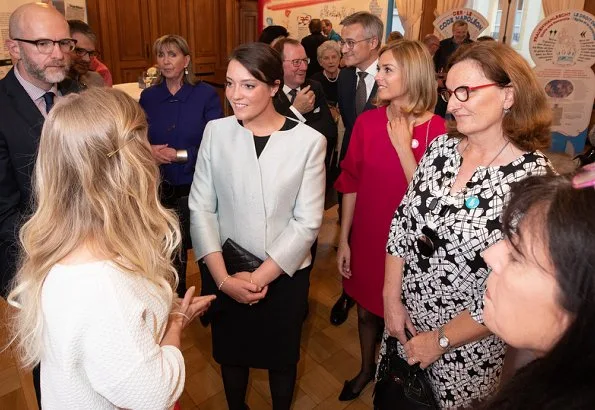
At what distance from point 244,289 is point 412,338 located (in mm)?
630

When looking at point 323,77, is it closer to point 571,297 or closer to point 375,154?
point 375,154

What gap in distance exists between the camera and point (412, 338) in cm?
151

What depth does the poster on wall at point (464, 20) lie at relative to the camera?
21.2 feet

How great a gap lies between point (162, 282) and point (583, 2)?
7.70 metres

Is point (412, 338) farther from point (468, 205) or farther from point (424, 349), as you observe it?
point (468, 205)

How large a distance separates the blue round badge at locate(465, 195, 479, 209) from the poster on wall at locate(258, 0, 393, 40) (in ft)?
21.5

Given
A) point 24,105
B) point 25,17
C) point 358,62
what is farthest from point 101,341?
point 358,62

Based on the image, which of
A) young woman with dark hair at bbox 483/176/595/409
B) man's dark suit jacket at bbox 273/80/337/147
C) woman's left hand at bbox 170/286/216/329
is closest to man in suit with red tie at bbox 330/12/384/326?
man's dark suit jacket at bbox 273/80/337/147

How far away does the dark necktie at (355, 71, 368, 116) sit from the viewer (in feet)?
8.67

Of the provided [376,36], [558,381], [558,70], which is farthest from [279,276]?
[558,70]

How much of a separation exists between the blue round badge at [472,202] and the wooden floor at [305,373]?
4.31ft

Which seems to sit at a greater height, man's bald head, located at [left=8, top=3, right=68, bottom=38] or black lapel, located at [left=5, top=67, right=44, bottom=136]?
man's bald head, located at [left=8, top=3, right=68, bottom=38]

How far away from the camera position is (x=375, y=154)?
1.91m

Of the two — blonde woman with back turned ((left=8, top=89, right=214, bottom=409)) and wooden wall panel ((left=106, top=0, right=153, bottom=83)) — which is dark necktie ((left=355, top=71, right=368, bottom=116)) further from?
wooden wall panel ((left=106, top=0, right=153, bottom=83))
